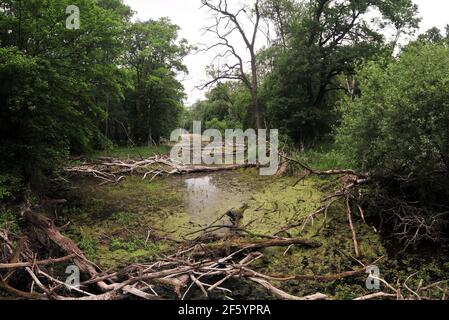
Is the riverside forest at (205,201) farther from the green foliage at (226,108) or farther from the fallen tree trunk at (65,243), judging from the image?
the green foliage at (226,108)

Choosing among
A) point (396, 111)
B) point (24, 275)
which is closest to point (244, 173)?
point (396, 111)

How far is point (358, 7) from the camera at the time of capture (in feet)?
58.5

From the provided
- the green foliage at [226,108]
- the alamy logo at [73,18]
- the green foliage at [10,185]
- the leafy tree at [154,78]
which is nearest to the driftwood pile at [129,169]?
the green foliage at [10,185]

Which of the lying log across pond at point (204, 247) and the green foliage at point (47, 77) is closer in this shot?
the lying log across pond at point (204, 247)

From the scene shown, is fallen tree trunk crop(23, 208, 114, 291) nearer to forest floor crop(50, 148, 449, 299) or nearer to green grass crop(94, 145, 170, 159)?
forest floor crop(50, 148, 449, 299)

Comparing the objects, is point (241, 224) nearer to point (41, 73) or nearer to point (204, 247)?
point (204, 247)

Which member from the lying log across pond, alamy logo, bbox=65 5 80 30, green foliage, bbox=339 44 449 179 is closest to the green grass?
the lying log across pond

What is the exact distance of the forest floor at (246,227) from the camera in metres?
5.90

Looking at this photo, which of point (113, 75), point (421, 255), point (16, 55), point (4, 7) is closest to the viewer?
point (421, 255)

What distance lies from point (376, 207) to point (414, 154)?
161cm

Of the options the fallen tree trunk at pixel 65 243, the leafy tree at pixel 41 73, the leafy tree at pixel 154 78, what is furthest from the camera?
the leafy tree at pixel 154 78

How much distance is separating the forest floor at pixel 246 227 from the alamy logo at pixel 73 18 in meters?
4.90

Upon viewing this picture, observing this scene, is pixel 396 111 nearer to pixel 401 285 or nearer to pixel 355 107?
pixel 355 107

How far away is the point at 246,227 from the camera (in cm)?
807
